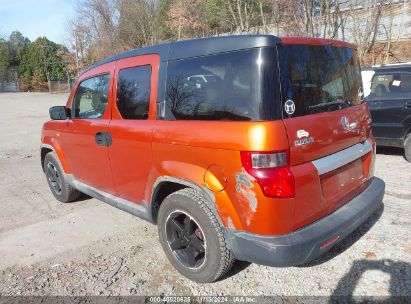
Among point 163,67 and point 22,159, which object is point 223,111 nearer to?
point 163,67

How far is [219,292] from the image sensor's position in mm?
2949

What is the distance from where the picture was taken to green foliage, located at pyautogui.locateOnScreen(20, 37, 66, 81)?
2173 inches

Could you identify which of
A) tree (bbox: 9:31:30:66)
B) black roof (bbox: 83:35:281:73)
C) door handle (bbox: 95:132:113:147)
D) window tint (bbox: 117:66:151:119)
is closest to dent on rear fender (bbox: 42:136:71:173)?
door handle (bbox: 95:132:113:147)

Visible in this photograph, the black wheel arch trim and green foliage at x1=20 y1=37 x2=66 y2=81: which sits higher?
green foliage at x1=20 y1=37 x2=66 y2=81

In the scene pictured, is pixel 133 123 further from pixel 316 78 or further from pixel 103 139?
pixel 316 78

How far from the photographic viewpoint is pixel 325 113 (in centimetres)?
280

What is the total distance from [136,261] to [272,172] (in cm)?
181

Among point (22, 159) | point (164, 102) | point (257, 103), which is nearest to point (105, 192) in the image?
point (164, 102)

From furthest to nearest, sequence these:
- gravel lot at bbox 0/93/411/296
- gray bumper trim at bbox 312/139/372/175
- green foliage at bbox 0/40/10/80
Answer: green foliage at bbox 0/40/10/80 < gravel lot at bbox 0/93/411/296 < gray bumper trim at bbox 312/139/372/175

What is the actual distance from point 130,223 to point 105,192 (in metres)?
0.54

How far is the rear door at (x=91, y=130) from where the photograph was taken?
3.89 m

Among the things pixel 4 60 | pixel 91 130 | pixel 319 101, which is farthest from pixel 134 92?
pixel 4 60

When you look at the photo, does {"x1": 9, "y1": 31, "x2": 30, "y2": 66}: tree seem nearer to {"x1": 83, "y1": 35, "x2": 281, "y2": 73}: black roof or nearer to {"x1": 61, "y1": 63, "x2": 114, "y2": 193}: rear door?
{"x1": 61, "y1": 63, "x2": 114, "y2": 193}: rear door

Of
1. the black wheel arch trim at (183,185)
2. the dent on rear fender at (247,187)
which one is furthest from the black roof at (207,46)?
the black wheel arch trim at (183,185)
